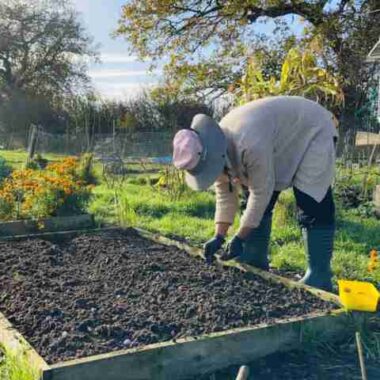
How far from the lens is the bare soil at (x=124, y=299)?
3088 millimetres

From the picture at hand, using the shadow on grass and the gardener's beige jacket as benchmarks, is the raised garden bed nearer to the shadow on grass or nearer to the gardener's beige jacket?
the gardener's beige jacket

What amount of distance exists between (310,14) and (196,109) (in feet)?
17.8

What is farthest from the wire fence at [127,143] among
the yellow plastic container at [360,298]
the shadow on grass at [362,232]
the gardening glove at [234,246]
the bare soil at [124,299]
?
the yellow plastic container at [360,298]

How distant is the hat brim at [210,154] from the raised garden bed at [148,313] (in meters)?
0.70

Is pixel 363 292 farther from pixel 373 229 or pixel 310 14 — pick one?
pixel 310 14

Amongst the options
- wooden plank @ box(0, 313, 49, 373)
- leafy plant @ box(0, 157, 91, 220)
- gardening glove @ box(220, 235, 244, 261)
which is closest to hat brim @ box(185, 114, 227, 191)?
gardening glove @ box(220, 235, 244, 261)

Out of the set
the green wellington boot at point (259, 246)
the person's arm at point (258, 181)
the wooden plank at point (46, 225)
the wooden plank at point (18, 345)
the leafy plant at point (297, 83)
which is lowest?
the wooden plank at point (46, 225)

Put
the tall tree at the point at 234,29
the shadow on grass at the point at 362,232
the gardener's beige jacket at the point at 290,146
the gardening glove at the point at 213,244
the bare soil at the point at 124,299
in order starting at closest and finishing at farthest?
the bare soil at the point at 124,299, the gardener's beige jacket at the point at 290,146, the gardening glove at the point at 213,244, the shadow on grass at the point at 362,232, the tall tree at the point at 234,29

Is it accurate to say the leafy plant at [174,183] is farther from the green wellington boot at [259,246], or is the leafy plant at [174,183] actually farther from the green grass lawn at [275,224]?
the green wellington boot at [259,246]

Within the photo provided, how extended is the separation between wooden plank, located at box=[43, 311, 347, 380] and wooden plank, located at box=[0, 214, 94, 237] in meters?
4.14

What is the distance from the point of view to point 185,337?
2986mm

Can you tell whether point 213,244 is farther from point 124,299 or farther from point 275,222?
point 275,222

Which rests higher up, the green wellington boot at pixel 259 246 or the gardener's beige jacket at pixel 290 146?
the gardener's beige jacket at pixel 290 146

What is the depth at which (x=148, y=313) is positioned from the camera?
11.1ft
